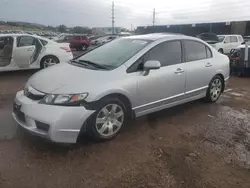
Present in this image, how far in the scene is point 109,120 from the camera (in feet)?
12.6

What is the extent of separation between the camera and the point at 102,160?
11.1ft

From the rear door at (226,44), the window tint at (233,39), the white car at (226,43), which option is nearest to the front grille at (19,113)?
the white car at (226,43)

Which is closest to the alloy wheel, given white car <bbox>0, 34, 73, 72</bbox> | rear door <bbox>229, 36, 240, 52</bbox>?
white car <bbox>0, 34, 73, 72</bbox>

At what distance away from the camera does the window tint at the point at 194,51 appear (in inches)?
198

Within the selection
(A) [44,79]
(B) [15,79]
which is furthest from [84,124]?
(B) [15,79]

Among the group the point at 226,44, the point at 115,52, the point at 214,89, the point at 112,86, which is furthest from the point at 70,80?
the point at 226,44

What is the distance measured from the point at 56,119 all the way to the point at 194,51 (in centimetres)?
313

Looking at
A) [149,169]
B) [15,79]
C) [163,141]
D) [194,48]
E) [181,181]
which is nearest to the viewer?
[181,181]

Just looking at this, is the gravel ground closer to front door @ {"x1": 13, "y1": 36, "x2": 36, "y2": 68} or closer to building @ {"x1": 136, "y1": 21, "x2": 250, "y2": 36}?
front door @ {"x1": 13, "y1": 36, "x2": 36, "y2": 68}

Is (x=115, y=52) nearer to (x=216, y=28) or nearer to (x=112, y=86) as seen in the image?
(x=112, y=86)

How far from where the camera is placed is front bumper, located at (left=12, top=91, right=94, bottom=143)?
3303mm

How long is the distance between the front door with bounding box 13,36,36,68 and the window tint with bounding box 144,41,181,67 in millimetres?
5612

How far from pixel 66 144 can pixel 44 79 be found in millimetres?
1009

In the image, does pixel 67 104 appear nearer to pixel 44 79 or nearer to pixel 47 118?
pixel 47 118
